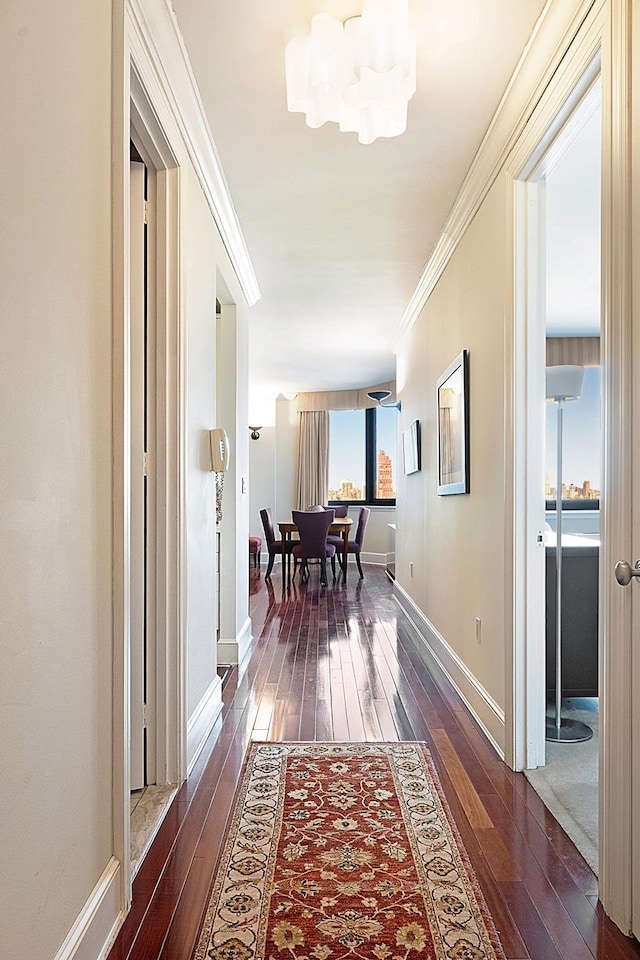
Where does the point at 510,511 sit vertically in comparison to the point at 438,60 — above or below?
below

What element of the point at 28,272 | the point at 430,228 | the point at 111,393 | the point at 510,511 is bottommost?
the point at 510,511

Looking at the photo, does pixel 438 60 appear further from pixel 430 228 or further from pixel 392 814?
pixel 392 814

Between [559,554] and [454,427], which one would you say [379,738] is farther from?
[454,427]

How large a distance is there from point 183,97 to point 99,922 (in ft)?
8.39

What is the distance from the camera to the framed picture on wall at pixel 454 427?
3.56m

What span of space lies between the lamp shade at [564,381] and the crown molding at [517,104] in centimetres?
88

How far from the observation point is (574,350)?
718 cm

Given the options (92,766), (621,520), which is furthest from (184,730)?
(621,520)

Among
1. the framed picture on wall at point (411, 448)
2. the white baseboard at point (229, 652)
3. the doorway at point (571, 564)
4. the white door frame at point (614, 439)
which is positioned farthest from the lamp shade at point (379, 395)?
the white door frame at point (614, 439)

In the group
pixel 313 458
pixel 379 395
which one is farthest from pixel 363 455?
pixel 379 395

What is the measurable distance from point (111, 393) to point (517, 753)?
199 cm

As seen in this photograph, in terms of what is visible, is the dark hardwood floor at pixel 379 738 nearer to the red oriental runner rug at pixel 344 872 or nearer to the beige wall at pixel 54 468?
the red oriental runner rug at pixel 344 872

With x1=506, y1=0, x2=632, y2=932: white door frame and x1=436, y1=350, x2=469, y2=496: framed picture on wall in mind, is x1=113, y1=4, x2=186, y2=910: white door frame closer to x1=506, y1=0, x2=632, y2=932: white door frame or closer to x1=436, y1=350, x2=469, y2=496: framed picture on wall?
x1=506, y1=0, x2=632, y2=932: white door frame

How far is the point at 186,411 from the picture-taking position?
2.64m
